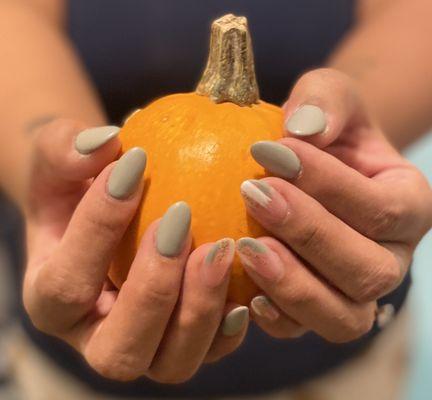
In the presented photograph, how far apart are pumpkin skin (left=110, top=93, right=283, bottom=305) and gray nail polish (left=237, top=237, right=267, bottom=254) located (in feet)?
0.04

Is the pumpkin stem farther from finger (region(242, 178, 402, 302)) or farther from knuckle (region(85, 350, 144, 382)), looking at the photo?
knuckle (region(85, 350, 144, 382))

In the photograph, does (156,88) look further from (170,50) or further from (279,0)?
(279,0)

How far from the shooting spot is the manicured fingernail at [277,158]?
0.43 meters

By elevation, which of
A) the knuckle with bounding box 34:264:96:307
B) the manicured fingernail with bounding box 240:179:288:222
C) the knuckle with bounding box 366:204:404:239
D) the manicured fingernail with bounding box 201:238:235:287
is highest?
the manicured fingernail with bounding box 240:179:288:222

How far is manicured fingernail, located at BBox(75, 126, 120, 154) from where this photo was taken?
46 cm

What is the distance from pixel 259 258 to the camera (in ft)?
1.44

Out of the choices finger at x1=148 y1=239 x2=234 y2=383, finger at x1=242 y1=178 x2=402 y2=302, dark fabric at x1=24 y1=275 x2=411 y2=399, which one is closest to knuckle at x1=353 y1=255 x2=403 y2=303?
finger at x1=242 y1=178 x2=402 y2=302

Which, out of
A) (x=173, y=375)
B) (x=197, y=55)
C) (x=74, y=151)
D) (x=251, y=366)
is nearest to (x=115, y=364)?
(x=173, y=375)

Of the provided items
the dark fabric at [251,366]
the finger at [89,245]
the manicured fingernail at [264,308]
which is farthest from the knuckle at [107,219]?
the dark fabric at [251,366]

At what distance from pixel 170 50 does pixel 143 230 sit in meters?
0.38

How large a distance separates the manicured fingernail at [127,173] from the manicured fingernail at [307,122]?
4.0 inches

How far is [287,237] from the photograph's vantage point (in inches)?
17.9

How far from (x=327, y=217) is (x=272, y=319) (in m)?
0.09

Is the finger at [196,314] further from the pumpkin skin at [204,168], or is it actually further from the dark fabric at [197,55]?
the dark fabric at [197,55]
